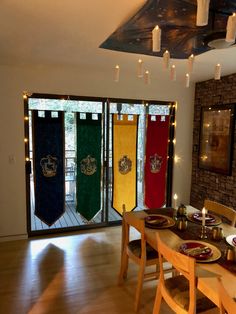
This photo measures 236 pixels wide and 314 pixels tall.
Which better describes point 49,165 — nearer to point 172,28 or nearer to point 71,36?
point 71,36

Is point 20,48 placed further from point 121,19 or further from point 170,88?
point 170,88

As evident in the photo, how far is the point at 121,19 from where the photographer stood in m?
1.92

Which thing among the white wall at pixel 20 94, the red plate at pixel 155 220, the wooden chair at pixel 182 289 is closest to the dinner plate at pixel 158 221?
the red plate at pixel 155 220

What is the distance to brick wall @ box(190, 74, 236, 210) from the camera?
148 inches

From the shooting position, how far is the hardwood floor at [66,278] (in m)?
2.40

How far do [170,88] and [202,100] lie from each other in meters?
0.56

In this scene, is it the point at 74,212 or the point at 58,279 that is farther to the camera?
the point at 74,212

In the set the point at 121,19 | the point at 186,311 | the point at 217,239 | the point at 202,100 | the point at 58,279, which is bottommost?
the point at 58,279

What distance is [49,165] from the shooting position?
150 inches

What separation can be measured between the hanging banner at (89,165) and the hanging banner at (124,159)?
261 mm

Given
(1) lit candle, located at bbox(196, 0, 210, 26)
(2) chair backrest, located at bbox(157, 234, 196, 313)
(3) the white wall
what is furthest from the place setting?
(3) the white wall

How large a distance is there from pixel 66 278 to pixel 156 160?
235cm

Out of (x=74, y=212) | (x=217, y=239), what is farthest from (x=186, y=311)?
(x=74, y=212)

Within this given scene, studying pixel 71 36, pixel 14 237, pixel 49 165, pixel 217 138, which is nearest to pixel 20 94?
pixel 49 165
